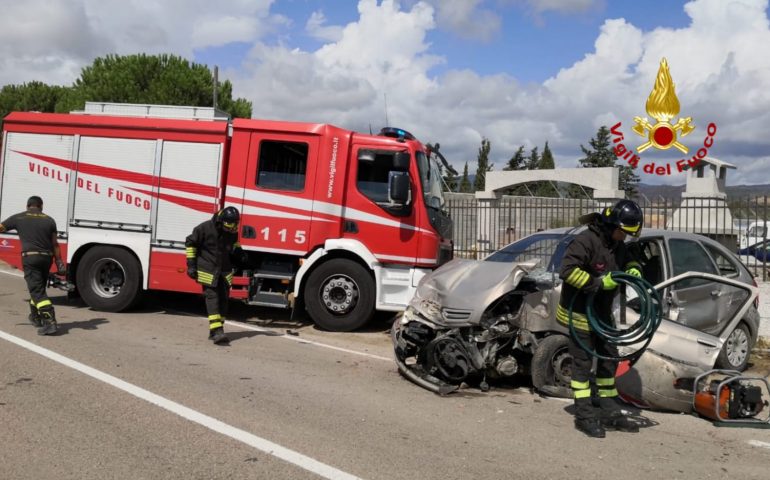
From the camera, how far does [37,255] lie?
24.9ft

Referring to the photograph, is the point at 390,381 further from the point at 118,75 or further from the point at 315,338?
the point at 118,75

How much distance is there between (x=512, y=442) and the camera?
4.43m

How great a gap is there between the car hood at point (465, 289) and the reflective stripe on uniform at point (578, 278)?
3.67 feet

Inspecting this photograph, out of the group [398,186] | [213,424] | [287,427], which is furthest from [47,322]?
[398,186]

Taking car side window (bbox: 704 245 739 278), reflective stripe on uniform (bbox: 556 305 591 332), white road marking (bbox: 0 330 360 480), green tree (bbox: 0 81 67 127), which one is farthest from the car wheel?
green tree (bbox: 0 81 67 127)

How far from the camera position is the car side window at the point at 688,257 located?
6.58m

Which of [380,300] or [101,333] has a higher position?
[380,300]

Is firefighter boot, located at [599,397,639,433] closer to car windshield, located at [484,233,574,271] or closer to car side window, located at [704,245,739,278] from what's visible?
car windshield, located at [484,233,574,271]

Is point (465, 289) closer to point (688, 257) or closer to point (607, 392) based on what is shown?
point (607, 392)

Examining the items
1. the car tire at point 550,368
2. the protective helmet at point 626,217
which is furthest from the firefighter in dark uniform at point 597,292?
the car tire at point 550,368

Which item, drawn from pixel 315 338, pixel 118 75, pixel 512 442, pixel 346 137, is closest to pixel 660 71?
pixel 346 137

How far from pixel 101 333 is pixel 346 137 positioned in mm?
4168

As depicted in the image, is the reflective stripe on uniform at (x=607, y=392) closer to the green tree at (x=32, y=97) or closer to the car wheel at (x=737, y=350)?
the car wheel at (x=737, y=350)

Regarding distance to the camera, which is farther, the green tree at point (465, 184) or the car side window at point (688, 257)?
the green tree at point (465, 184)
